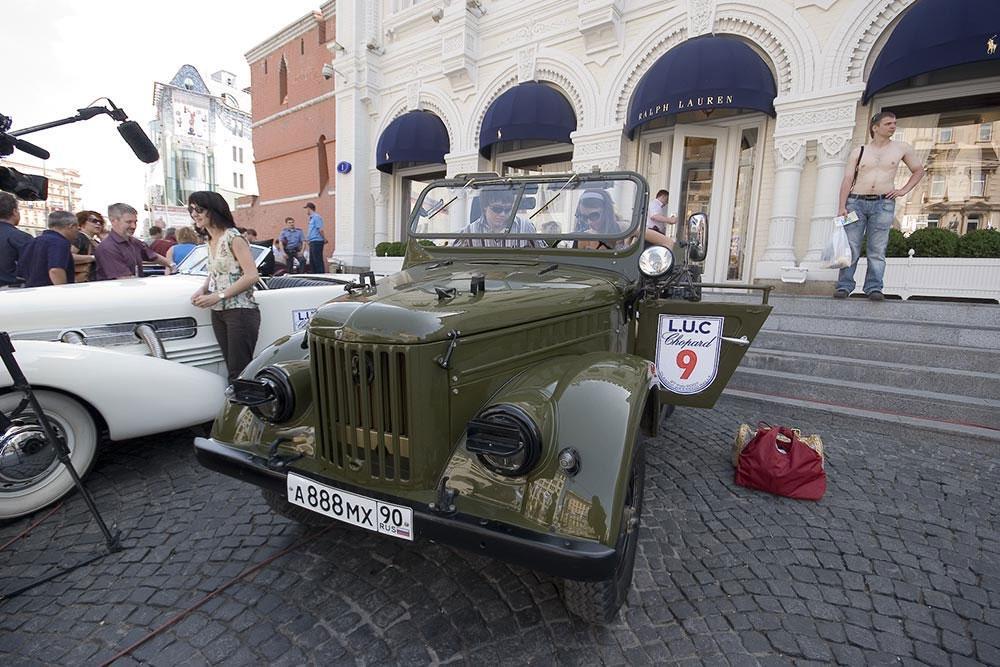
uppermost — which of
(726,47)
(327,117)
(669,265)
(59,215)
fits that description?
(327,117)

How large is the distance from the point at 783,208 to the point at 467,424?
Answer: 7.18 m

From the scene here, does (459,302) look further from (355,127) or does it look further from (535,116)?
(355,127)

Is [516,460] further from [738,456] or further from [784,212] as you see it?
[784,212]

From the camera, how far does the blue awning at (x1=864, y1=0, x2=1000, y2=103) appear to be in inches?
200

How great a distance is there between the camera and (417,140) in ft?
35.4

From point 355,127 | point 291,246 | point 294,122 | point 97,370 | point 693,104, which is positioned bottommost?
point 97,370

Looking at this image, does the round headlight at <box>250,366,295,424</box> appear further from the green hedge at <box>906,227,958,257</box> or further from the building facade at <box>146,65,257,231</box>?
the building facade at <box>146,65,257,231</box>

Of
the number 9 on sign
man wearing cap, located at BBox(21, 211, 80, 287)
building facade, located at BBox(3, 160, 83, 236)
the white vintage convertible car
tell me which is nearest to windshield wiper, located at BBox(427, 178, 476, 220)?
the white vintage convertible car

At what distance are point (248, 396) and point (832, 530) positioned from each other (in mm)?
3001

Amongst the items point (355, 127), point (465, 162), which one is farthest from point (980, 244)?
point (355, 127)

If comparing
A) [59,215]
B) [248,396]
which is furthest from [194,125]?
[248,396]

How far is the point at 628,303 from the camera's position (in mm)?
3037

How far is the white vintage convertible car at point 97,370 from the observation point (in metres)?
2.65

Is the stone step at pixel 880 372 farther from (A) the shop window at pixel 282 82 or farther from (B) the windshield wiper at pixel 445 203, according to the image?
(A) the shop window at pixel 282 82
